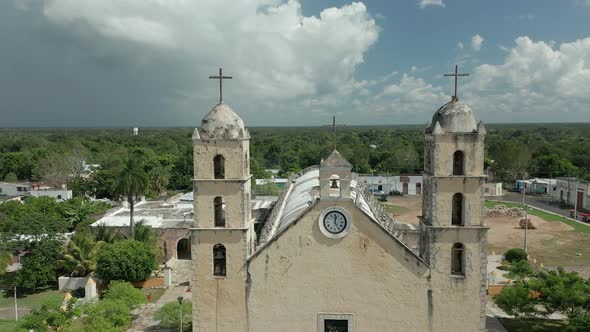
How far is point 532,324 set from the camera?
2602 cm

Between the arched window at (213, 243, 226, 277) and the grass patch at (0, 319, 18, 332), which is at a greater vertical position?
the arched window at (213, 243, 226, 277)

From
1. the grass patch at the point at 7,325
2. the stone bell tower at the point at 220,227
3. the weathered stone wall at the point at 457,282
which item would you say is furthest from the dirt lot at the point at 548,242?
the grass patch at the point at 7,325

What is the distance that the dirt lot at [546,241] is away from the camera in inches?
1581

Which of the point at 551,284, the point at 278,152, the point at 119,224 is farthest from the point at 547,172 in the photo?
the point at 119,224

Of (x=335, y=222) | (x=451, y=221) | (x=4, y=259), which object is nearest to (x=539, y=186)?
(x=451, y=221)

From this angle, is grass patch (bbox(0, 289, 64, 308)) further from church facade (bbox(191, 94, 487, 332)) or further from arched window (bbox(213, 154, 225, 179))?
arched window (bbox(213, 154, 225, 179))

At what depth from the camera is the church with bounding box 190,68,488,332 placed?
1738 cm

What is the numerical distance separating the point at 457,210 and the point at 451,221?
793 mm

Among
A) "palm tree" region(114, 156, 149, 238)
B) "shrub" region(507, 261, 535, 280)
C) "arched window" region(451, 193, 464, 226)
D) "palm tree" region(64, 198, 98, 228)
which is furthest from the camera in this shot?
"palm tree" region(64, 198, 98, 228)

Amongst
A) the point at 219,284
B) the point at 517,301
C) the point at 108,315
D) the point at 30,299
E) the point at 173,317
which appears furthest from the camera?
the point at 30,299

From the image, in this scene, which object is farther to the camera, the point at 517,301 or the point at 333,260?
the point at 517,301

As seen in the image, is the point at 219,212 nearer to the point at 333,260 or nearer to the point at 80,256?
the point at 333,260

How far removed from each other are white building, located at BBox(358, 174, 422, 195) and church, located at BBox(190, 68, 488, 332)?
197ft

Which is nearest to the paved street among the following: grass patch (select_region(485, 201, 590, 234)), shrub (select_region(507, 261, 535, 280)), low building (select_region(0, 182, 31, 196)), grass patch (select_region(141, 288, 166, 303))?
grass patch (select_region(485, 201, 590, 234))
